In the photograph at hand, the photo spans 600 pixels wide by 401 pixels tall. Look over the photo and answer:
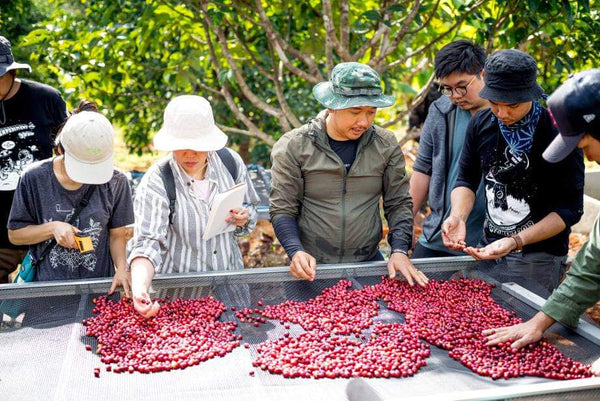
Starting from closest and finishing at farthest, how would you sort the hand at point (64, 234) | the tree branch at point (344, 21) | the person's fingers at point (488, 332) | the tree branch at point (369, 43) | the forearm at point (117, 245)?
the person's fingers at point (488, 332)
the hand at point (64, 234)
the forearm at point (117, 245)
the tree branch at point (344, 21)
the tree branch at point (369, 43)

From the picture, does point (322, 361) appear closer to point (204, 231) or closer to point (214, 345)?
point (214, 345)

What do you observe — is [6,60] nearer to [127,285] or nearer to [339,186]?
[127,285]

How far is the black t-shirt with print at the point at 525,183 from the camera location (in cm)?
322

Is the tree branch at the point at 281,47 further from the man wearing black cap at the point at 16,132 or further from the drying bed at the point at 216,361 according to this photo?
the drying bed at the point at 216,361

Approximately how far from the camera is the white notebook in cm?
302

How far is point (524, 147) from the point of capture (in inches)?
128

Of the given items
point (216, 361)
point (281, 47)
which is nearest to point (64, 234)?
point (216, 361)

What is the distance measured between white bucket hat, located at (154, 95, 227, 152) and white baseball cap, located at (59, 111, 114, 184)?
254mm

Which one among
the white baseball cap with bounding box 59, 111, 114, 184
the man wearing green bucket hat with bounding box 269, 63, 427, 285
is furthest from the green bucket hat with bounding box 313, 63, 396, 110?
the white baseball cap with bounding box 59, 111, 114, 184

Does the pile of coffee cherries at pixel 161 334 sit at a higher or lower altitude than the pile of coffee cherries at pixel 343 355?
higher

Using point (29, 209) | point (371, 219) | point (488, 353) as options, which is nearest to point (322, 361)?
point (488, 353)

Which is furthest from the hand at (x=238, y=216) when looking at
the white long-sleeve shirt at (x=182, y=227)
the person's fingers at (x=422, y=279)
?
the person's fingers at (x=422, y=279)

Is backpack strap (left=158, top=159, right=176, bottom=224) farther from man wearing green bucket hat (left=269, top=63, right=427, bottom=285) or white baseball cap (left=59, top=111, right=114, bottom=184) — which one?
man wearing green bucket hat (left=269, top=63, right=427, bottom=285)

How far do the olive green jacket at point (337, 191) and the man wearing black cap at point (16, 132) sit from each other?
152cm
